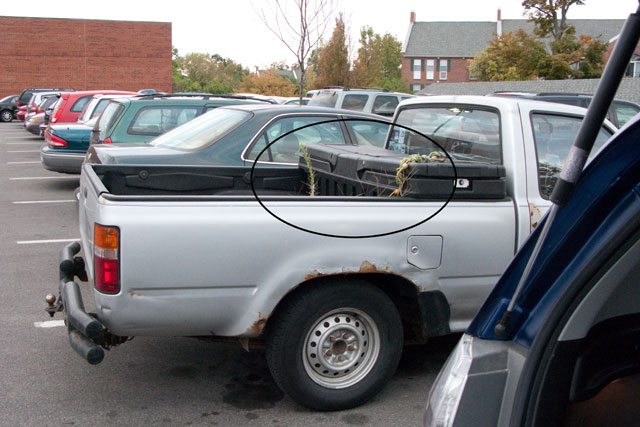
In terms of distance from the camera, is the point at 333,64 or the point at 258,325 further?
the point at 333,64

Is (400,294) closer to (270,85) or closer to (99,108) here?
(99,108)

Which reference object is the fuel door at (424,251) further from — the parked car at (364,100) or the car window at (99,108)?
the parked car at (364,100)

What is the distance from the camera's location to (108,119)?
1095 centimetres

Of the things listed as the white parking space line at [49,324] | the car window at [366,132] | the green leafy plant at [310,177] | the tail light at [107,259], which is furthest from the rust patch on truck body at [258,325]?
the car window at [366,132]

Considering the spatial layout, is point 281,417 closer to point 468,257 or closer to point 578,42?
point 468,257

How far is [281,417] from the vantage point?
393cm

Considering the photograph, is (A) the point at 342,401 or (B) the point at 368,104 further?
(B) the point at 368,104

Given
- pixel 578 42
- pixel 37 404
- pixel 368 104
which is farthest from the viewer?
pixel 578 42

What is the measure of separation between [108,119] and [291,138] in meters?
5.08

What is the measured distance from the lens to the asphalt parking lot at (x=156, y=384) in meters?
→ 3.93

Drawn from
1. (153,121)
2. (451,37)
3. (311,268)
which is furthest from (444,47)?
(311,268)

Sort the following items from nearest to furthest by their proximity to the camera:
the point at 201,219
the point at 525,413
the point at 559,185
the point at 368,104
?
the point at 559,185 < the point at 525,413 < the point at 201,219 < the point at 368,104

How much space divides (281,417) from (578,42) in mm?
31501

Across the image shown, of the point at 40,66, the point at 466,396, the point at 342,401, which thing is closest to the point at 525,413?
the point at 466,396
